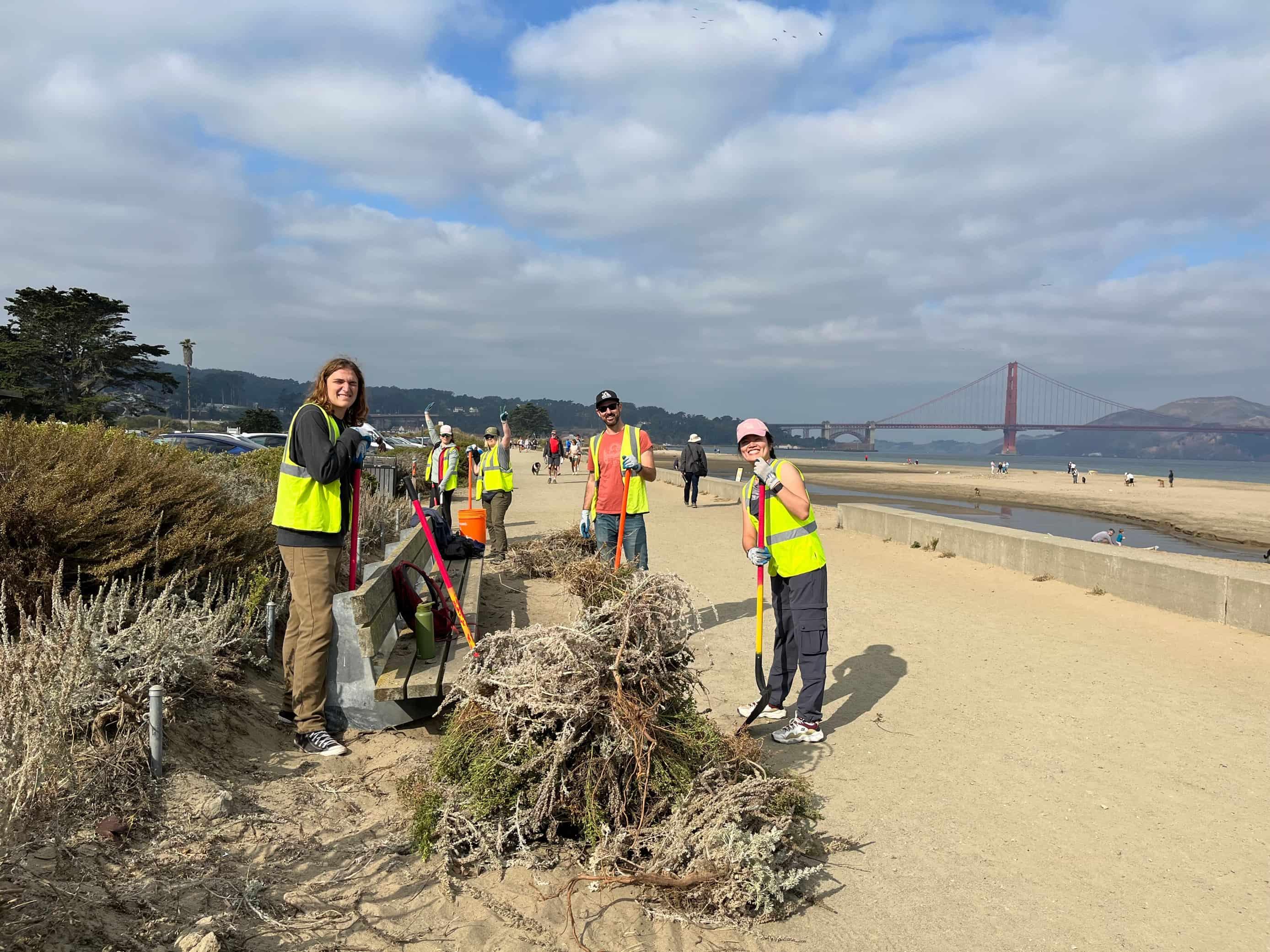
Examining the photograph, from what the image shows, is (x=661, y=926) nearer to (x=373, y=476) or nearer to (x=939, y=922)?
(x=939, y=922)

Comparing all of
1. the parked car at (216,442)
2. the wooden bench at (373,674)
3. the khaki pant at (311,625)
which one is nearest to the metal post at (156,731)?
the khaki pant at (311,625)

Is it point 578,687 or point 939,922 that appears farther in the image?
point 578,687

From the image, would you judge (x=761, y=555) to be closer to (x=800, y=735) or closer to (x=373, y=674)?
(x=800, y=735)

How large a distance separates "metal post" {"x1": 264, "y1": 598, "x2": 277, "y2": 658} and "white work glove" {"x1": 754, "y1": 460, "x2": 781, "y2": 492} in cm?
311

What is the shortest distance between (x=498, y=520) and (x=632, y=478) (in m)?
4.42

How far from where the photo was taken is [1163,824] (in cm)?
334

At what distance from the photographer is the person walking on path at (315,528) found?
382 cm

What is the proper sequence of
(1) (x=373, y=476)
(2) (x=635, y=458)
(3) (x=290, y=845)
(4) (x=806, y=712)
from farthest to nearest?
(1) (x=373, y=476)
(2) (x=635, y=458)
(4) (x=806, y=712)
(3) (x=290, y=845)

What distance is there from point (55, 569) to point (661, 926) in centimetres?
394

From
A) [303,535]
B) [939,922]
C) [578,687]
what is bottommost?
[939,922]

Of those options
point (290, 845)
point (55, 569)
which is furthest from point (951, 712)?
point (55, 569)

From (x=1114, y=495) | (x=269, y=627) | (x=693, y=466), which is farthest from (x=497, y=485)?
(x=1114, y=495)

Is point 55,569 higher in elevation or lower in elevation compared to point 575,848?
higher

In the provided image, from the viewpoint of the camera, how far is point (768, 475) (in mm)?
4301
